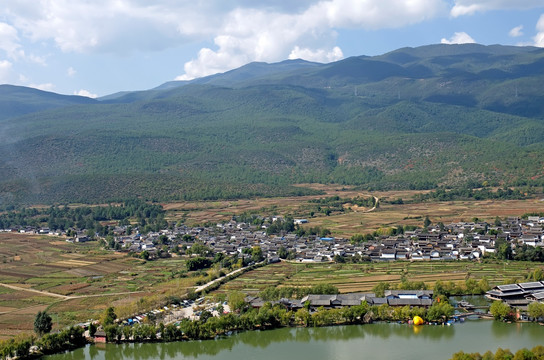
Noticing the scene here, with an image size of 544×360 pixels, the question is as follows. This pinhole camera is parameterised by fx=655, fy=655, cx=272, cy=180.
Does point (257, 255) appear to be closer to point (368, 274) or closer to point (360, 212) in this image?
point (368, 274)

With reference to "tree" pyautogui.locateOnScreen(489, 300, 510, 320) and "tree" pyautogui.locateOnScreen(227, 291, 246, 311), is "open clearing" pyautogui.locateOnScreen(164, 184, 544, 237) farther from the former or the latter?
"tree" pyautogui.locateOnScreen(489, 300, 510, 320)

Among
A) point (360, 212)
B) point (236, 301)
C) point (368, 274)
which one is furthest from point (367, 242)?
point (360, 212)

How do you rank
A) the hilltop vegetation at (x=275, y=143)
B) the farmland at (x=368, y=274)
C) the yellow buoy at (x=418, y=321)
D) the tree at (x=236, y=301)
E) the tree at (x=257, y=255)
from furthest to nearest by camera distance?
the hilltop vegetation at (x=275, y=143)
the tree at (x=257, y=255)
the farmland at (x=368, y=274)
the tree at (x=236, y=301)
the yellow buoy at (x=418, y=321)

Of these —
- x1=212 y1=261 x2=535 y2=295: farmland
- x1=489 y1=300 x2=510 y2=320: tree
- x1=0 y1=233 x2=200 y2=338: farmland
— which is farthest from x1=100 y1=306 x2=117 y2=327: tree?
x1=489 y1=300 x2=510 y2=320: tree

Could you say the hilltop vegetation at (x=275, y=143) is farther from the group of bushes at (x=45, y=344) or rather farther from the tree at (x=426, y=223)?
the group of bushes at (x=45, y=344)

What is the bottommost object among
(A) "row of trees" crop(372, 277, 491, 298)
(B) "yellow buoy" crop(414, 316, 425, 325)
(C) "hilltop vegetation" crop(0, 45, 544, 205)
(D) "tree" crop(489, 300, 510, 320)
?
(B) "yellow buoy" crop(414, 316, 425, 325)

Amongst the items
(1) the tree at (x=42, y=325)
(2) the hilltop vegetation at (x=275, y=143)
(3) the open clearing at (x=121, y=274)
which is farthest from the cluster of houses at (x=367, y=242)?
(2) the hilltop vegetation at (x=275, y=143)
